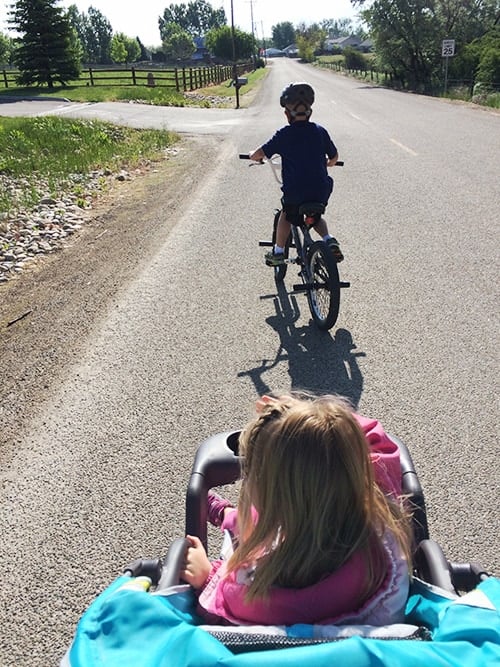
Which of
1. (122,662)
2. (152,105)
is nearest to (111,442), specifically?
(122,662)

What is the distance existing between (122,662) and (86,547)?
166 cm

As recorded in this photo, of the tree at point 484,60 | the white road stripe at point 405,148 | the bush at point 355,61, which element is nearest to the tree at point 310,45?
the bush at point 355,61

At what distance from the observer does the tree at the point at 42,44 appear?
130 feet

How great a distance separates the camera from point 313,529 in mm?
1475

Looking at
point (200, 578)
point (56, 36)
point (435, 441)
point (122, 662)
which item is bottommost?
point (435, 441)

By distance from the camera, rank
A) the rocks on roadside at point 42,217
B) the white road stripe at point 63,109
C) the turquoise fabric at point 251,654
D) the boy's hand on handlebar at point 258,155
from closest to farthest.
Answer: the turquoise fabric at point 251,654 < the boy's hand on handlebar at point 258,155 < the rocks on roadside at point 42,217 < the white road stripe at point 63,109

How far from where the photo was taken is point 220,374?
170 inches

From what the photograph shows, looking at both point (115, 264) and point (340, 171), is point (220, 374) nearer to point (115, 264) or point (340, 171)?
point (115, 264)

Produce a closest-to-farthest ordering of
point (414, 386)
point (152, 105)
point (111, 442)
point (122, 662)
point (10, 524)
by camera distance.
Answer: point (122, 662)
point (10, 524)
point (111, 442)
point (414, 386)
point (152, 105)

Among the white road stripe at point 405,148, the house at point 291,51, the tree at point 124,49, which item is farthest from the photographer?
the house at point 291,51

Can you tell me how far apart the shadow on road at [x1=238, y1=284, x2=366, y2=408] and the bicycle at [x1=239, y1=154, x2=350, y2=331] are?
15cm

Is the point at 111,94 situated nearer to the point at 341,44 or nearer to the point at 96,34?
the point at 96,34

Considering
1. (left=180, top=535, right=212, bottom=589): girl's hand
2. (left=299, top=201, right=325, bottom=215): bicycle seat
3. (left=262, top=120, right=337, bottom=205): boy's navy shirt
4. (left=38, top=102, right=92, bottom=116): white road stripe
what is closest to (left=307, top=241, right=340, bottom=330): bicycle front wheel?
(left=299, top=201, right=325, bottom=215): bicycle seat

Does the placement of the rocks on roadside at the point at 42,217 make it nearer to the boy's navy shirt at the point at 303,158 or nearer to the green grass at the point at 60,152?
the green grass at the point at 60,152
